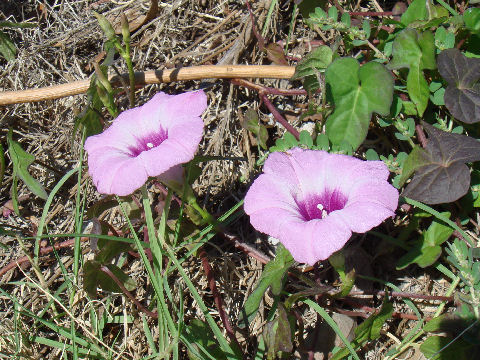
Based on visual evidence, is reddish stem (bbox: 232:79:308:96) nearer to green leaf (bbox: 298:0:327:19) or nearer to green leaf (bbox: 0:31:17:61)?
green leaf (bbox: 298:0:327:19)

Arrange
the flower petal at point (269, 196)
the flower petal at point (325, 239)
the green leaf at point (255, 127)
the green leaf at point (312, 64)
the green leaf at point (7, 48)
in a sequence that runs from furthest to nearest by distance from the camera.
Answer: the green leaf at point (7, 48), the green leaf at point (255, 127), the green leaf at point (312, 64), the flower petal at point (269, 196), the flower petal at point (325, 239)

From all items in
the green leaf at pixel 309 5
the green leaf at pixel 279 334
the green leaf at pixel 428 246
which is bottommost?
the green leaf at pixel 279 334

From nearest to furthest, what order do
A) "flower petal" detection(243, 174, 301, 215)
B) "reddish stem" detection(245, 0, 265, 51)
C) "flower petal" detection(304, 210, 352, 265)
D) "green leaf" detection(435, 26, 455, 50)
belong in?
1. "flower petal" detection(304, 210, 352, 265)
2. "flower petal" detection(243, 174, 301, 215)
3. "green leaf" detection(435, 26, 455, 50)
4. "reddish stem" detection(245, 0, 265, 51)

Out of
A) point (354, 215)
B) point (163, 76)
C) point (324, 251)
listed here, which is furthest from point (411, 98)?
point (163, 76)

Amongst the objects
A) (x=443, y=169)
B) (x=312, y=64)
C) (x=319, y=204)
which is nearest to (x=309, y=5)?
(x=312, y=64)

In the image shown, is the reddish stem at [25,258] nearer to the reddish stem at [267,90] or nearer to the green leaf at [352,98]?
the reddish stem at [267,90]

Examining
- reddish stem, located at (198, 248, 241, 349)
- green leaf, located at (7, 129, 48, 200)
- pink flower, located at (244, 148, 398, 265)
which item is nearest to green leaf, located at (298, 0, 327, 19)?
pink flower, located at (244, 148, 398, 265)

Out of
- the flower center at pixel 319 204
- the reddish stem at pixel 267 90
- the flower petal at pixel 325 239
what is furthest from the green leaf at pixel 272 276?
the reddish stem at pixel 267 90
